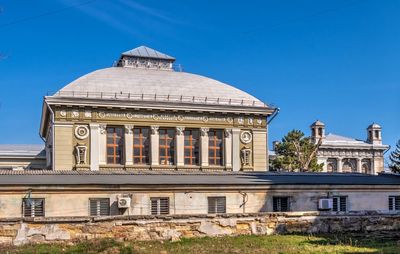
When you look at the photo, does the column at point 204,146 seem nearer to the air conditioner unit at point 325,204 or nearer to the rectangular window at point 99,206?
the air conditioner unit at point 325,204

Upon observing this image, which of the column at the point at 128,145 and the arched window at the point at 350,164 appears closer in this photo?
the column at the point at 128,145

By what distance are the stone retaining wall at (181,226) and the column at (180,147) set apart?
824 inches

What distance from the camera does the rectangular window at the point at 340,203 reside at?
1173 inches

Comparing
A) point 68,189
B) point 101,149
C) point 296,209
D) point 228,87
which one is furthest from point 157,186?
point 228,87

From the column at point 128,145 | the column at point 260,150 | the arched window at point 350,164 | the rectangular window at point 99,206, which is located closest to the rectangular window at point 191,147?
the column at point 128,145

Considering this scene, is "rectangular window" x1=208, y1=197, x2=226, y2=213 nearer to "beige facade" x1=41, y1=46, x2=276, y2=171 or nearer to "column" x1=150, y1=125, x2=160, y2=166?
"beige facade" x1=41, y1=46, x2=276, y2=171

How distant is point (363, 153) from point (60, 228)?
71103mm

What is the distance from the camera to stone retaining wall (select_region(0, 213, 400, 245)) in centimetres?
1836

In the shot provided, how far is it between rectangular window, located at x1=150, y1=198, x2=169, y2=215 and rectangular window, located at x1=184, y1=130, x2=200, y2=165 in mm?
15297

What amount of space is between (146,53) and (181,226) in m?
35.6

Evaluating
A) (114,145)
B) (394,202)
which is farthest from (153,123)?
(394,202)

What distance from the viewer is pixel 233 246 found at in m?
18.1

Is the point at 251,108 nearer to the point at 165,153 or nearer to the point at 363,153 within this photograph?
the point at 165,153

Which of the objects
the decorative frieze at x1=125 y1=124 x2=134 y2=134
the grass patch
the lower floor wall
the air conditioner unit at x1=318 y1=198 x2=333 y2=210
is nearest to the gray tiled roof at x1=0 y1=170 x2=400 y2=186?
the lower floor wall
